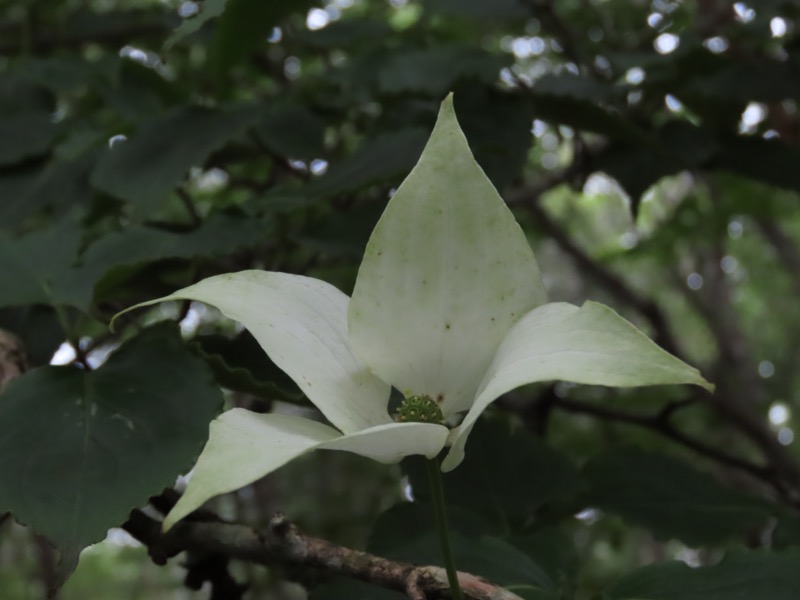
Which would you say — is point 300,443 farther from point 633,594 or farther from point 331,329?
point 633,594

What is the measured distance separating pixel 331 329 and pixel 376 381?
0.12ft

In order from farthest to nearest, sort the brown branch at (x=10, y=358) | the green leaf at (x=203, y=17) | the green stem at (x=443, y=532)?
the brown branch at (x=10, y=358) < the green leaf at (x=203, y=17) < the green stem at (x=443, y=532)

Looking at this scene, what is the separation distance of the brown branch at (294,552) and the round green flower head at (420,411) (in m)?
0.07

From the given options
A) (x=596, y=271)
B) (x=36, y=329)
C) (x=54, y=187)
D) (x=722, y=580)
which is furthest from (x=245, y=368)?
(x=596, y=271)

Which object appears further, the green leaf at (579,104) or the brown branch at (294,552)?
the green leaf at (579,104)

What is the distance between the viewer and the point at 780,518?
0.71 metres

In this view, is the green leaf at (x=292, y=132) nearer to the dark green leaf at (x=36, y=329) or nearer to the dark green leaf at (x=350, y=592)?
the dark green leaf at (x=36, y=329)

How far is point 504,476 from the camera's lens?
0.72m

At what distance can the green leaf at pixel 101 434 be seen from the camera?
1.54ft

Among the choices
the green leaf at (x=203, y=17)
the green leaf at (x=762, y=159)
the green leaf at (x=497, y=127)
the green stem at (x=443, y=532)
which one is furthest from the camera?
the green leaf at (x=762, y=159)

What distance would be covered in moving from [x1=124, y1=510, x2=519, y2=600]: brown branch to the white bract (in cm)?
6

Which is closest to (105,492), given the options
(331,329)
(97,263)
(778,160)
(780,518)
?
(331,329)

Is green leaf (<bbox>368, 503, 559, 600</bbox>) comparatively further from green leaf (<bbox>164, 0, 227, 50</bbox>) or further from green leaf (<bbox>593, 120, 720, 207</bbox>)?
green leaf (<bbox>593, 120, 720, 207</bbox>)

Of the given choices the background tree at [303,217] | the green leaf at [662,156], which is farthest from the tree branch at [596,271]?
the green leaf at [662,156]
